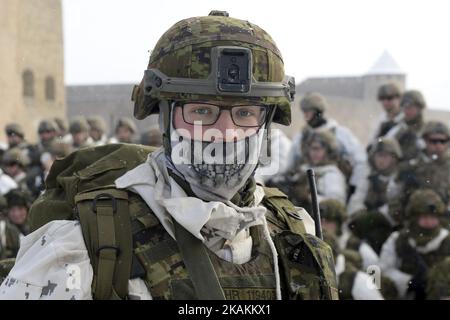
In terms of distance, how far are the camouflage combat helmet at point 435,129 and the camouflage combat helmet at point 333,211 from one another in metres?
0.94

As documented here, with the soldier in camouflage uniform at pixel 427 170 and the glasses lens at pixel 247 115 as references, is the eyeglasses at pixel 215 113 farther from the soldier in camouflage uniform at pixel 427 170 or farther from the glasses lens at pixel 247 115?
the soldier in camouflage uniform at pixel 427 170

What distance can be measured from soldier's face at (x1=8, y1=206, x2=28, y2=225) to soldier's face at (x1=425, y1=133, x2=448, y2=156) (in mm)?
3551

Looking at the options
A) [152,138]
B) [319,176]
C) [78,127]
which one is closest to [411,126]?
[319,176]

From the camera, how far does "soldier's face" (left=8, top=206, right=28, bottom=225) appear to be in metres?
7.72

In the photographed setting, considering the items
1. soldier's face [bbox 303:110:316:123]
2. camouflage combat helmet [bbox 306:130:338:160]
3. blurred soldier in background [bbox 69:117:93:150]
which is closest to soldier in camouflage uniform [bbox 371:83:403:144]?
camouflage combat helmet [bbox 306:130:338:160]

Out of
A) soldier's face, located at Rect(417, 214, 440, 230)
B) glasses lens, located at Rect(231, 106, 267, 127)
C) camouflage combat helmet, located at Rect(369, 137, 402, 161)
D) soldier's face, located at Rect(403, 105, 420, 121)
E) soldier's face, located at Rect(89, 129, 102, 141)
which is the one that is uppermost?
glasses lens, located at Rect(231, 106, 267, 127)

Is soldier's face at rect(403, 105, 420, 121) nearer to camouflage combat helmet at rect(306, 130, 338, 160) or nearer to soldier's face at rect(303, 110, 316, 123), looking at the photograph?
camouflage combat helmet at rect(306, 130, 338, 160)

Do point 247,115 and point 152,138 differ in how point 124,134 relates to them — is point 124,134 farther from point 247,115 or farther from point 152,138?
point 247,115

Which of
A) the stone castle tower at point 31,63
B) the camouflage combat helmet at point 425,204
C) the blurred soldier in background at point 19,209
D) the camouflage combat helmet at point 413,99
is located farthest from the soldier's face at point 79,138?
the stone castle tower at point 31,63

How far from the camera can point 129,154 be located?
273 centimetres

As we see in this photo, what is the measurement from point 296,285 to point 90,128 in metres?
7.97

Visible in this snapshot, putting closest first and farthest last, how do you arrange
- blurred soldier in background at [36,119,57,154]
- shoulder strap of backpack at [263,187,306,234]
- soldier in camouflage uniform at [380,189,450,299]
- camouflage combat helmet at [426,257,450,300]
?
shoulder strap of backpack at [263,187,306,234], camouflage combat helmet at [426,257,450,300], soldier in camouflage uniform at [380,189,450,299], blurred soldier in background at [36,119,57,154]

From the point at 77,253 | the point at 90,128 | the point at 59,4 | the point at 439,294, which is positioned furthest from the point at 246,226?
the point at 59,4

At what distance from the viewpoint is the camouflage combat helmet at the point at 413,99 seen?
6.88 metres
